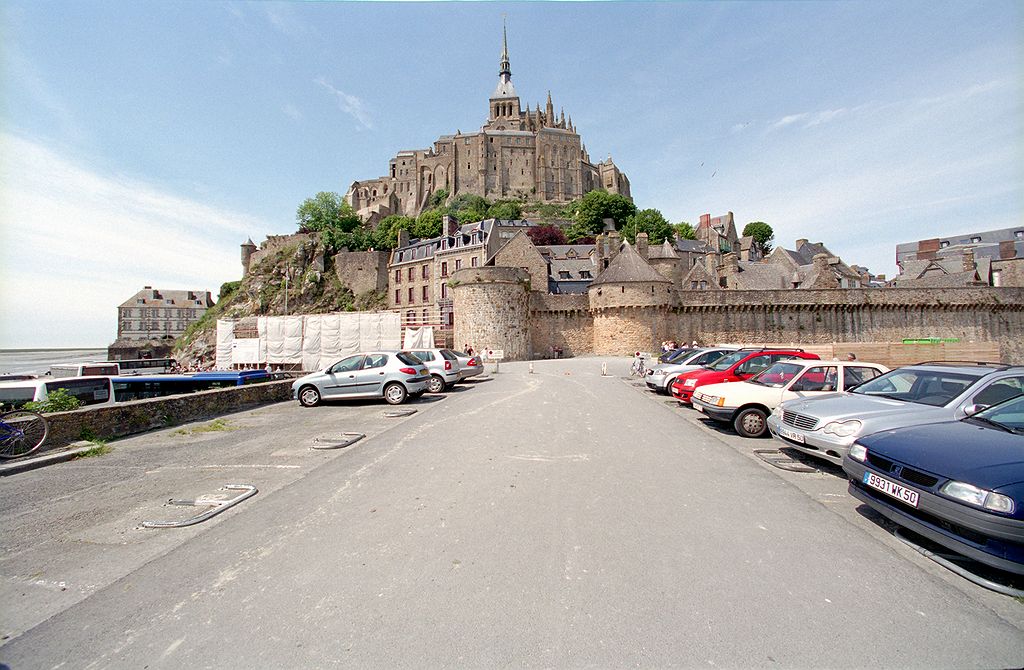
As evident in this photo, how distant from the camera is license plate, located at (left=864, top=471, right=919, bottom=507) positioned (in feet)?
12.2

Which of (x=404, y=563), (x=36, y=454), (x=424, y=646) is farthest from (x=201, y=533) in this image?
(x=36, y=454)

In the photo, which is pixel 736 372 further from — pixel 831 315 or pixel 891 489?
pixel 831 315

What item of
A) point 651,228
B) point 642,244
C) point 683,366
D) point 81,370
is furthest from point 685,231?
point 81,370

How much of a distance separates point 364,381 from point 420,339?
15.1 metres

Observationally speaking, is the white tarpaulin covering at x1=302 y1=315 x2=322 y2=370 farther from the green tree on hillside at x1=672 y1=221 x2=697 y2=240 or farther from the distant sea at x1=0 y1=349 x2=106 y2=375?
the green tree on hillside at x1=672 y1=221 x2=697 y2=240

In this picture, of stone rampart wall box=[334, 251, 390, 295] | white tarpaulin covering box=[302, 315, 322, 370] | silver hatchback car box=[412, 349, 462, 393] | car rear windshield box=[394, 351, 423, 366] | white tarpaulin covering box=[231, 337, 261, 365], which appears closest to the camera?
car rear windshield box=[394, 351, 423, 366]

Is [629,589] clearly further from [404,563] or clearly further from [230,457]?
[230,457]

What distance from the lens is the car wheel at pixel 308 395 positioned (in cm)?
1310

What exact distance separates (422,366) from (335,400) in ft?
9.11

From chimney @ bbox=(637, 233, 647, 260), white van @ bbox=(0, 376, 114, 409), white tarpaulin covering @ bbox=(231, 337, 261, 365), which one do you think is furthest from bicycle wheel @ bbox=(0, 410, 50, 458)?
chimney @ bbox=(637, 233, 647, 260)

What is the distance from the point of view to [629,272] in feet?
122

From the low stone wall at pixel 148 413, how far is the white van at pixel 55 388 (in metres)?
1.04

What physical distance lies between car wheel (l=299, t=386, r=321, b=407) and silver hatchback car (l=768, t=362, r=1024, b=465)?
1134 centimetres

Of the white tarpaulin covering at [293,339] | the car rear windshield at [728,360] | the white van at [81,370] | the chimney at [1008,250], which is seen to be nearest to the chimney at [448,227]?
the white tarpaulin covering at [293,339]
